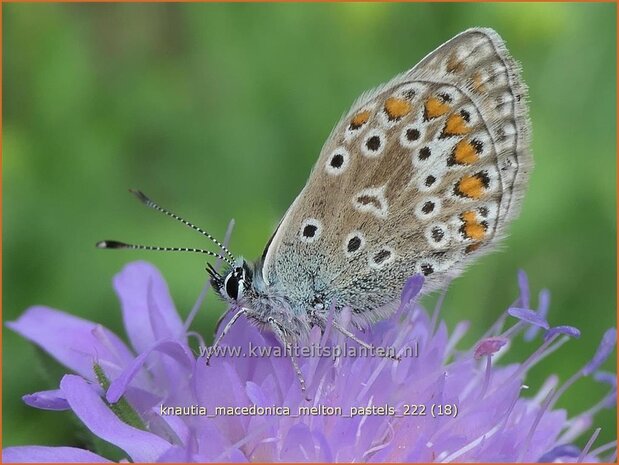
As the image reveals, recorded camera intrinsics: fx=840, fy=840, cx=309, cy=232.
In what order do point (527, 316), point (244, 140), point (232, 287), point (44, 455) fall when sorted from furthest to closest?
point (244, 140), point (232, 287), point (527, 316), point (44, 455)

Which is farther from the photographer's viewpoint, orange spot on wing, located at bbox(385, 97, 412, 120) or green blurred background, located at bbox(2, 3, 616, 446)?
green blurred background, located at bbox(2, 3, 616, 446)

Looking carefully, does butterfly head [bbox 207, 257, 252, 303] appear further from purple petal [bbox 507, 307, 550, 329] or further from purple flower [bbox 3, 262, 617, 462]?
purple petal [bbox 507, 307, 550, 329]

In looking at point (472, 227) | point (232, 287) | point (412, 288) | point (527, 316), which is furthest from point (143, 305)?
point (527, 316)

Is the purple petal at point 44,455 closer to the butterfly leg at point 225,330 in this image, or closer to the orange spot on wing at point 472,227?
the butterfly leg at point 225,330

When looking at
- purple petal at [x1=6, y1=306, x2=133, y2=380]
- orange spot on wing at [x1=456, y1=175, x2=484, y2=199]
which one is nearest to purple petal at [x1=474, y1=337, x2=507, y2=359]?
orange spot on wing at [x1=456, y1=175, x2=484, y2=199]

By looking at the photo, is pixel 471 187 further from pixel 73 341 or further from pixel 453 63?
pixel 73 341

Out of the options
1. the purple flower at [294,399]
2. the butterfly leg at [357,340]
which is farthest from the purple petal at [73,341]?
the butterfly leg at [357,340]
